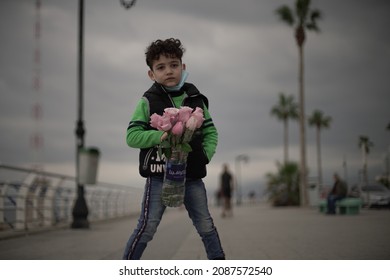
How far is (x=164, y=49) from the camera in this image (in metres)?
3.50

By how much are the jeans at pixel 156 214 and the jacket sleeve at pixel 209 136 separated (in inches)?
8.2

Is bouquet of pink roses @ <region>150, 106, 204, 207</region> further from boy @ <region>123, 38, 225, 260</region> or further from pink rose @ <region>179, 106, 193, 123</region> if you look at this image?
boy @ <region>123, 38, 225, 260</region>

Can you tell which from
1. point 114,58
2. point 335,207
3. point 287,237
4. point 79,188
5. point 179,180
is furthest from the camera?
point 335,207

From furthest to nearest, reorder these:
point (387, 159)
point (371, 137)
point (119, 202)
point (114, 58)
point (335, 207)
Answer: point (119, 202), point (335, 207), point (387, 159), point (371, 137), point (114, 58)

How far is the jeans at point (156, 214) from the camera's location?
11.5 ft

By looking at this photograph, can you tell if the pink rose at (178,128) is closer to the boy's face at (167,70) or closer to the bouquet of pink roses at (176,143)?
the bouquet of pink roses at (176,143)

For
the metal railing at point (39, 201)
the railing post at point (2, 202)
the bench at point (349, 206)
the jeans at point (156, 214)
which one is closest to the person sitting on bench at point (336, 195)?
the bench at point (349, 206)

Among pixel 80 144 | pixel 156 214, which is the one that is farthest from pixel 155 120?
pixel 80 144

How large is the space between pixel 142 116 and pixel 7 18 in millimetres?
2727

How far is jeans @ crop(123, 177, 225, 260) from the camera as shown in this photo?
349cm

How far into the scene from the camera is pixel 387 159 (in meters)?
5.93

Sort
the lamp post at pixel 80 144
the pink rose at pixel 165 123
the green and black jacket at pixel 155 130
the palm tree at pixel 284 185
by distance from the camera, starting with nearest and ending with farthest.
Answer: the pink rose at pixel 165 123 → the green and black jacket at pixel 155 130 → the lamp post at pixel 80 144 → the palm tree at pixel 284 185
